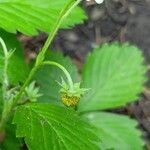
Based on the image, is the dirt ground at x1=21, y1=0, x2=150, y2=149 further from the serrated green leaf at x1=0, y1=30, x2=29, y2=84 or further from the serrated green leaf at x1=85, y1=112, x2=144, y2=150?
the serrated green leaf at x1=0, y1=30, x2=29, y2=84

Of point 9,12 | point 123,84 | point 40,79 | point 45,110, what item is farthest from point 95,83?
point 45,110

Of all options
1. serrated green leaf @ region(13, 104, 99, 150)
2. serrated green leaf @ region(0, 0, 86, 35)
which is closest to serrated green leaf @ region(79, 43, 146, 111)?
serrated green leaf @ region(0, 0, 86, 35)

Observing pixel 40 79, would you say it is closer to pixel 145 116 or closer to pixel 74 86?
pixel 145 116

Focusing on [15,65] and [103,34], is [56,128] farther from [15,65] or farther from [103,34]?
[103,34]

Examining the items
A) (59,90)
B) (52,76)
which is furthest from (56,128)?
(52,76)

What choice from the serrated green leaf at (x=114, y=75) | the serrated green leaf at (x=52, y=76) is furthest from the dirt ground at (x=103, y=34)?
the serrated green leaf at (x=52, y=76)

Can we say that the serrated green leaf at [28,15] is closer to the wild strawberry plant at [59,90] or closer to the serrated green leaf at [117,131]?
the wild strawberry plant at [59,90]
